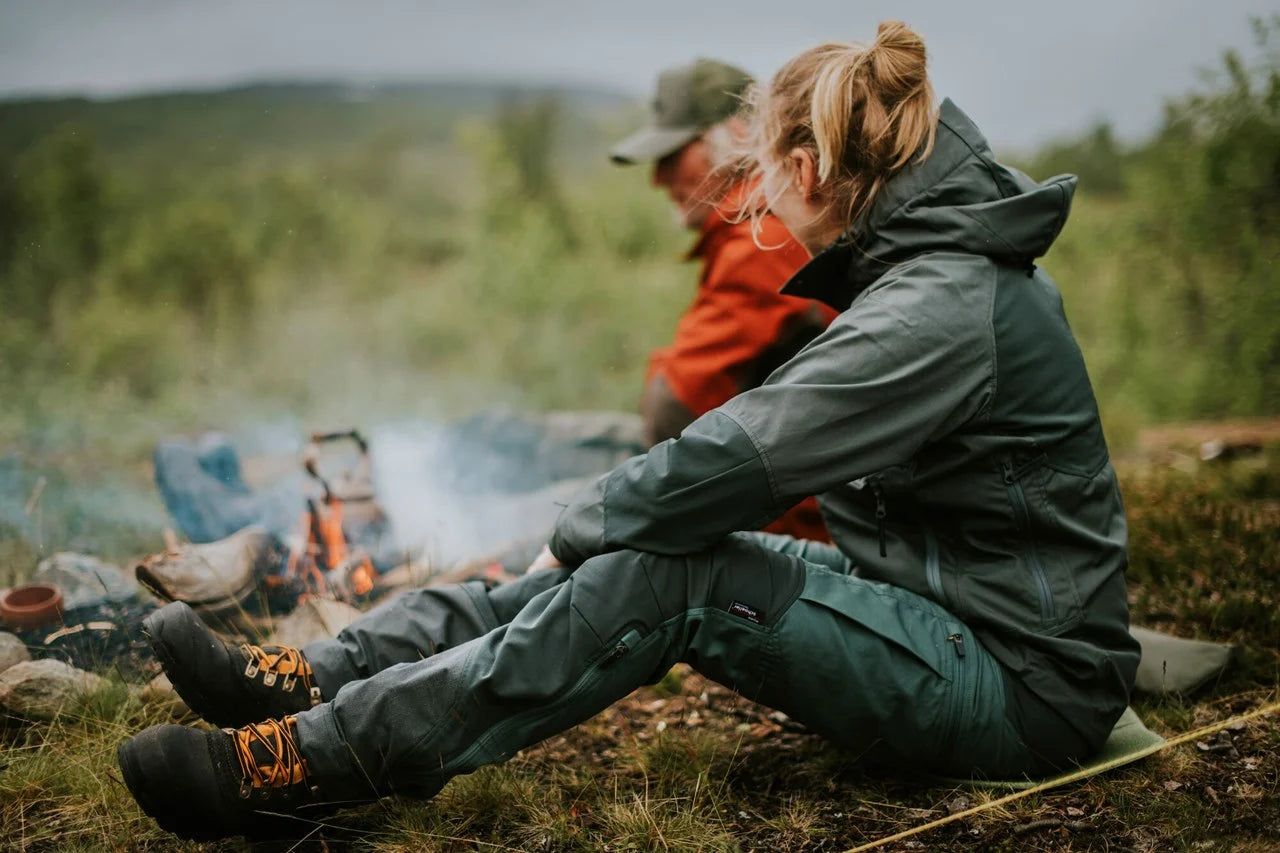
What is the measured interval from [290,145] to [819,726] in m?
10.2

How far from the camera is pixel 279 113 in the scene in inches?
396

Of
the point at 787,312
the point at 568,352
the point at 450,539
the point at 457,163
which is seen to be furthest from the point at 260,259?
the point at 787,312

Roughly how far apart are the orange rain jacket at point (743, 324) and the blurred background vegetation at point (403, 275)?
6.81 feet

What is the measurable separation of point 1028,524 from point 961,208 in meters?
0.62

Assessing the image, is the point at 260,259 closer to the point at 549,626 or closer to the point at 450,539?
the point at 450,539

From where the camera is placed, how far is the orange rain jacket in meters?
3.05

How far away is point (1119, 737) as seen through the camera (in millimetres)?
2088

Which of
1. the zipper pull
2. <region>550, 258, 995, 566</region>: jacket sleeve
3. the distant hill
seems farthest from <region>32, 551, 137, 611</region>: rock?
the distant hill

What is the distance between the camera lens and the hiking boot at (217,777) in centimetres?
159

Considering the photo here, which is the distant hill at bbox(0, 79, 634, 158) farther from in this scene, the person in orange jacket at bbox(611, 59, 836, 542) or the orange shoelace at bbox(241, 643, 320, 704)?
the orange shoelace at bbox(241, 643, 320, 704)

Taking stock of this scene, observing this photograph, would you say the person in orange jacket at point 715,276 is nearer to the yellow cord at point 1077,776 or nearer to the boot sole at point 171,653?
the yellow cord at point 1077,776

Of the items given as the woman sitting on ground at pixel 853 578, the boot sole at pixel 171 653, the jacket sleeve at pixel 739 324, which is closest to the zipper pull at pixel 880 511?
the woman sitting on ground at pixel 853 578

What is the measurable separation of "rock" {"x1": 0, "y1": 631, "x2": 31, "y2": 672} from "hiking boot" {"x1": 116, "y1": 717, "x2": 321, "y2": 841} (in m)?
0.98

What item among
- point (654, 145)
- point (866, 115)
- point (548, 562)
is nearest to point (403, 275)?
point (654, 145)
